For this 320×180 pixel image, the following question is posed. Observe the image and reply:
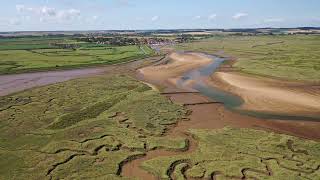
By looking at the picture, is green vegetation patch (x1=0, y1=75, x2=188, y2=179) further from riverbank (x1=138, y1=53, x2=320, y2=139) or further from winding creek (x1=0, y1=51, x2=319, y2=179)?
riverbank (x1=138, y1=53, x2=320, y2=139)

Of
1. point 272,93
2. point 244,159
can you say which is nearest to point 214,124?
point 244,159

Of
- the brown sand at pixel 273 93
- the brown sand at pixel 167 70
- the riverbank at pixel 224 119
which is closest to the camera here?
the riverbank at pixel 224 119

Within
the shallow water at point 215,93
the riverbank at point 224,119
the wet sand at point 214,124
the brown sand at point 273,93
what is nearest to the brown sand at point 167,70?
the shallow water at point 215,93

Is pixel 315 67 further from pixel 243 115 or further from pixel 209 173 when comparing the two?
pixel 209 173

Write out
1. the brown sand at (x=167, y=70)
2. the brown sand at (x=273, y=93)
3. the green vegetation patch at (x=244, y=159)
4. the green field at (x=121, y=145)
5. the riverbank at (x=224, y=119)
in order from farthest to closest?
the brown sand at (x=167, y=70), the brown sand at (x=273, y=93), the riverbank at (x=224, y=119), the green field at (x=121, y=145), the green vegetation patch at (x=244, y=159)

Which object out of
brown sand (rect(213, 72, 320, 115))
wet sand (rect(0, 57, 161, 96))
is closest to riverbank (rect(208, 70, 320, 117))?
brown sand (rect(213, 72, 320, 115))

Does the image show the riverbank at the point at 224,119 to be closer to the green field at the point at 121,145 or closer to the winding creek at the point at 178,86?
the winding creek at the point at 178,86
